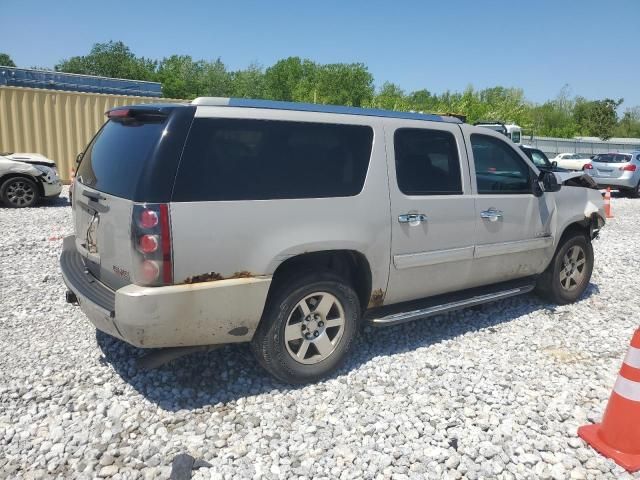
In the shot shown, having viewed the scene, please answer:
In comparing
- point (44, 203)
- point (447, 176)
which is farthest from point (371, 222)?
point (44, 203)

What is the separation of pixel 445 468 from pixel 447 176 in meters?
2.31

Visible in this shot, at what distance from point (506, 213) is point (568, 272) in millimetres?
1496

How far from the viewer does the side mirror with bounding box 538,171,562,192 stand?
190 inches

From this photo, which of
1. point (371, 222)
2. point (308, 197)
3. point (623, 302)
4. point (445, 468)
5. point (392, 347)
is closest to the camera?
point (445, 468)

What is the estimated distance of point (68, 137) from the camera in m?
14.7

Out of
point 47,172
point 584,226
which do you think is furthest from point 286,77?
point 584,226

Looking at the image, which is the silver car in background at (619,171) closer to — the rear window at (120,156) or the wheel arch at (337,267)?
the wheel arch at (337,267)

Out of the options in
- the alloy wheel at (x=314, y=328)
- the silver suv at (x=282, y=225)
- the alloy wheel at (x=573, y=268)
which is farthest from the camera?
the alloy wheel at (x=573, y=268)

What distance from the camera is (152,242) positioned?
2.81 metres

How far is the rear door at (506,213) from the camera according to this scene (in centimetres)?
439

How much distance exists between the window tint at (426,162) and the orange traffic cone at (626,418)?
177 cm

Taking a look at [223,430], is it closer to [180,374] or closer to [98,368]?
[180,374]

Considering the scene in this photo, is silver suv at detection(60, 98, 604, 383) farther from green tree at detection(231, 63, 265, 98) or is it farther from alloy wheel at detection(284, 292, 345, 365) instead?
green tree at detection(231, 63, 265, 98)

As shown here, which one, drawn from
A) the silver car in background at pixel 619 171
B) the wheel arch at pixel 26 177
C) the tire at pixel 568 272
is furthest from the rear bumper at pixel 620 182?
the wheel arch at pixel 26 177
